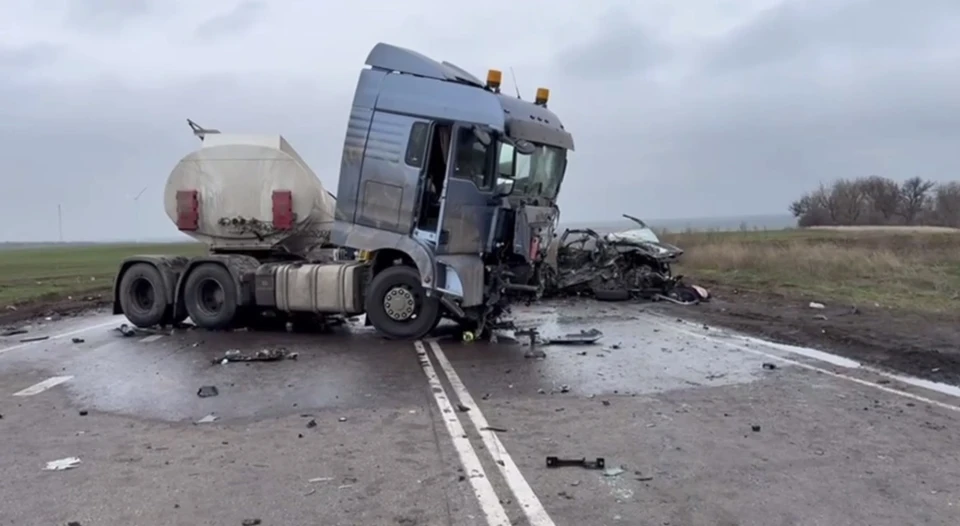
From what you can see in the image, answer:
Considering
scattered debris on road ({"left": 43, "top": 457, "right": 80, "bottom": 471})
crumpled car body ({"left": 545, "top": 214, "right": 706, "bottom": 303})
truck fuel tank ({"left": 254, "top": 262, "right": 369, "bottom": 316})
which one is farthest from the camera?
crumpled car body ({"left": 545, "top": 214, "right": 706, "bottom": 303})

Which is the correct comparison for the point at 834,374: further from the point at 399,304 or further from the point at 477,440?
the point at 399,304

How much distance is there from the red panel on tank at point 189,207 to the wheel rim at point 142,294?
3.96 feet

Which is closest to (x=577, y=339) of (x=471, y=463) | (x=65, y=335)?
(x=471, y=463)

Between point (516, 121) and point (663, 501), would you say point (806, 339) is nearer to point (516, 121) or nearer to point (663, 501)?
point (516, 121)

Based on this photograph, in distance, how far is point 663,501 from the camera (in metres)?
4.23

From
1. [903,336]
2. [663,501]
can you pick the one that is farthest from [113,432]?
[903,336]

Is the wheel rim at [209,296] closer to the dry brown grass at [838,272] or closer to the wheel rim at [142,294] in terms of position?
the wheel rim at [142,294]

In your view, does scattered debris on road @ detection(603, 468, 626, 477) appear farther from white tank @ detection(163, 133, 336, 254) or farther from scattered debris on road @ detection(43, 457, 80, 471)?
white tank @ detection(163, 133, 336, 254)

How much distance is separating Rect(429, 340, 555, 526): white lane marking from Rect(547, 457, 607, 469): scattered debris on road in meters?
0.23

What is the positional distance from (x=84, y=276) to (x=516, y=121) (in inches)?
874

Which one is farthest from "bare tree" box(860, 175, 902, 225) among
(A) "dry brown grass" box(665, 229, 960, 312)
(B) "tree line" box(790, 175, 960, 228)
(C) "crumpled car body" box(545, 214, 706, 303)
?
(C) "crumpled car body" box(545, 214, 706, 303)

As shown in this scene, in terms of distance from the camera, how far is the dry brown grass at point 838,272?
51.9ft

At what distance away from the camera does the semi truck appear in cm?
1033

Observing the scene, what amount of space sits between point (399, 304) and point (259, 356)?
2182mm
